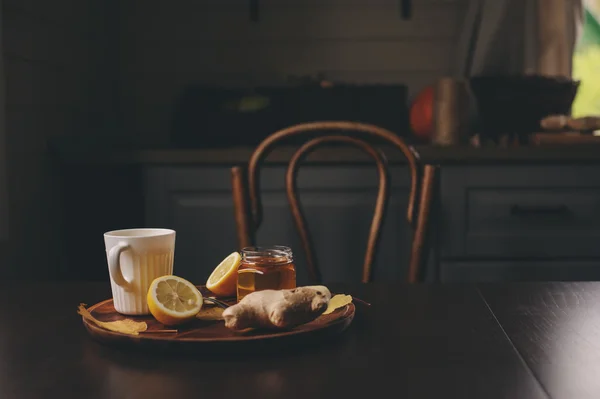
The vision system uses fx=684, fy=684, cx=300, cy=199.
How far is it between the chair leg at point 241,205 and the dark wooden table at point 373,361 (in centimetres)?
53

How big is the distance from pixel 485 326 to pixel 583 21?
82.9 inches

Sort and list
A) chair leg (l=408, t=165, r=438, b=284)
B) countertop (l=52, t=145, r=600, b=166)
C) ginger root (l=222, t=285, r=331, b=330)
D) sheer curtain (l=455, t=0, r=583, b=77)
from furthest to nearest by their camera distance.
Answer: sheer curtain (l=455, t=0, r=583, b=77)
countertop (l=52, t=145, r=600, b=166)
chair leg (l=408, t=165, r=438, b=284)
ginger root (l=222, t=285, r=331, b=330)

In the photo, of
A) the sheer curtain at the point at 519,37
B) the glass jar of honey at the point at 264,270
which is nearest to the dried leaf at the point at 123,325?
the glass jar of honey at the point at 264,270

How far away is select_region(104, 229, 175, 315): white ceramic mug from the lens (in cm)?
75

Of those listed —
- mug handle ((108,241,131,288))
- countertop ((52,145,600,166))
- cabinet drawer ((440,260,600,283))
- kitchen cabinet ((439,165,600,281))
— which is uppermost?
countertop ((52,145,600,166))

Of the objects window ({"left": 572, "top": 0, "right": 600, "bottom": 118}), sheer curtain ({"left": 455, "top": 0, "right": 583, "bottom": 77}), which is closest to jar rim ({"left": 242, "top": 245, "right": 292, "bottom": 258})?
sheer curtain ({"left": 455, "top": 0, "right": 583, "bottom": 77})

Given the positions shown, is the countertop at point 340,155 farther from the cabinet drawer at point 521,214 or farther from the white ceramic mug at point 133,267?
the white ceramic mug at point 133,267

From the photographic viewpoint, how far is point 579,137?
191cm

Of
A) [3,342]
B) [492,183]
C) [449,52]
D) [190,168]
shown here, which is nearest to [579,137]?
[492,183]

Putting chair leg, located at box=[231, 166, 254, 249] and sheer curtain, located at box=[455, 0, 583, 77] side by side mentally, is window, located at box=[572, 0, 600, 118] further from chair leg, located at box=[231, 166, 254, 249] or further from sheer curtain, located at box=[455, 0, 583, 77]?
chair leg, located at box=[231, 166, 254, 249]

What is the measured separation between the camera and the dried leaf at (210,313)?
0.74 meters

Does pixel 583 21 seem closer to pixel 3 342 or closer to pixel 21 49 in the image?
pixel 21 49

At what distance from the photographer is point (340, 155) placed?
1.87m

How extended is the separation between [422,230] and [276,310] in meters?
0.67
